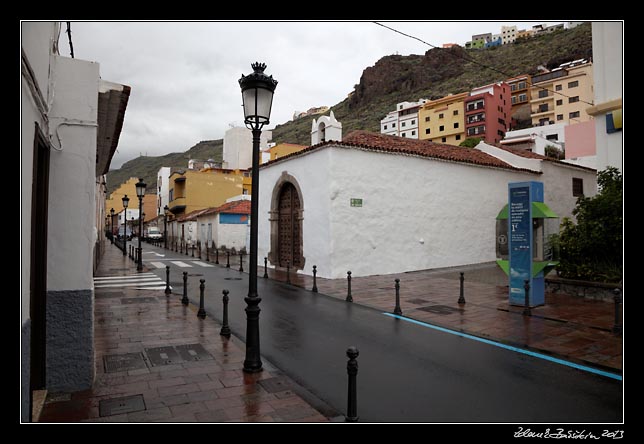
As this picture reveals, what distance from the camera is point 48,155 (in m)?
4.39

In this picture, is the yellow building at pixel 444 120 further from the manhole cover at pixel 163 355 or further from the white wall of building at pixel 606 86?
the manhole cover at pixel 163 355

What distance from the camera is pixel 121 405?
13.6 feet

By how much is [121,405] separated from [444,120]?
205 feet

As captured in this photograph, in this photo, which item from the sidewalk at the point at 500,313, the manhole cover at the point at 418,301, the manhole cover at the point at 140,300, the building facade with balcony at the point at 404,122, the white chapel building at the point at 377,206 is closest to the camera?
the sidewalk at the point at 500,313

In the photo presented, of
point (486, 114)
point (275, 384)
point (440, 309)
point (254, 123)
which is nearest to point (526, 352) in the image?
point (440, 309)

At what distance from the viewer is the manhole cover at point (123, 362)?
5316 mm

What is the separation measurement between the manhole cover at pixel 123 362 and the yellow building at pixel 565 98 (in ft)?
182

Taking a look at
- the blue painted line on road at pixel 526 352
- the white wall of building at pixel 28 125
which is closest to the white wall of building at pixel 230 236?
the blue painted line on road at pixel 526 352

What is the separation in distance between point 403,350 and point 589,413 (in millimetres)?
2584

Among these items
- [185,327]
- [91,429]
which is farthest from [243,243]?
[91,429]

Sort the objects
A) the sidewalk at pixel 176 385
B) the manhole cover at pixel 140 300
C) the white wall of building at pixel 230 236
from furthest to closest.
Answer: the white wall of building at pixel 230 236, the manhole cover at pixel 140 300, the sidewalk at pixel 176 385

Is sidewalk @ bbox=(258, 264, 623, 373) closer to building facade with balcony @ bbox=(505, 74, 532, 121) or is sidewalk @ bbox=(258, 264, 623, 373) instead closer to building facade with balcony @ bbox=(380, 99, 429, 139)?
building facade with balcony @ bbox=(380, 99, 429, 139)

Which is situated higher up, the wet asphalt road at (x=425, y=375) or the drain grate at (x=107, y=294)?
the drain grate at (x=107, y=294)

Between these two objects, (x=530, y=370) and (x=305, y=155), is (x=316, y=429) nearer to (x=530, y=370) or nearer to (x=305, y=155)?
(x=530, y=370)
